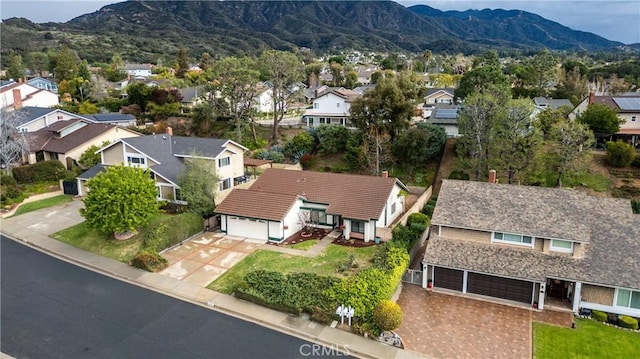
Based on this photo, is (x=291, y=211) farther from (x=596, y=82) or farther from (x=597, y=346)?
(x=596, y=82)

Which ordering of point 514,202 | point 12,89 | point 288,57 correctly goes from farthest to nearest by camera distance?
1. point 12,89
2. point 288,57
3. point 514,202

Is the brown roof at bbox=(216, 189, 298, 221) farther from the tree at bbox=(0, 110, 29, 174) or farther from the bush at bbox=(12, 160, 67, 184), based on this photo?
the tree at bbox=(0, 110, 29, 174)

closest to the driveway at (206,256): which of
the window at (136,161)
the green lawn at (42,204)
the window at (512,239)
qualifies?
the window at (136,161)

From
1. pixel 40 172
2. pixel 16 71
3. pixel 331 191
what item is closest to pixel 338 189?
pixel 331 191

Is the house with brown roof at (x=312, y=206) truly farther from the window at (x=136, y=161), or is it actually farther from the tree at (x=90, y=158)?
the tree at (x=90, y=158)

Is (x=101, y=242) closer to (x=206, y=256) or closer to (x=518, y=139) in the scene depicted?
(x=206, y=256)

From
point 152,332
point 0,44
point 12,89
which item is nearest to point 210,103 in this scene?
point 12,89
